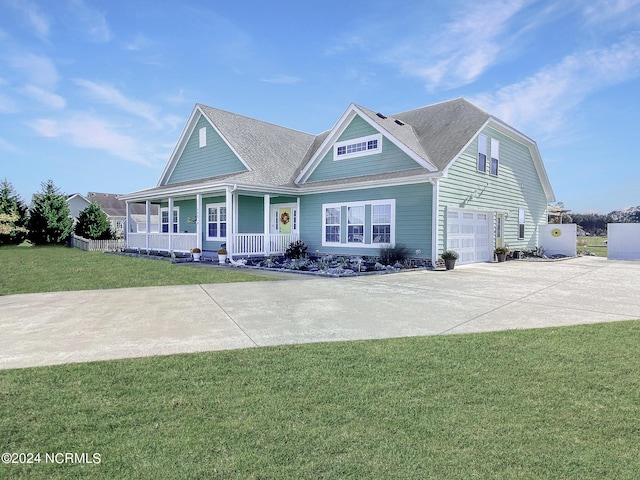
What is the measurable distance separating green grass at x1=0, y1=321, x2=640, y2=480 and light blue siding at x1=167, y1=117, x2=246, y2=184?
15.8m

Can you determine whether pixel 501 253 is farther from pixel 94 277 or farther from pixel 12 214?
pixel 12 214

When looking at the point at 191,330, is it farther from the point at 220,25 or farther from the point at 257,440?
the point at 220,25

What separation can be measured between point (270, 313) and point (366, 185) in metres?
9.93

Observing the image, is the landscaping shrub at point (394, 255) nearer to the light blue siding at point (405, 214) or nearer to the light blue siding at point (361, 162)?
the light blue siding at point (405, 214)

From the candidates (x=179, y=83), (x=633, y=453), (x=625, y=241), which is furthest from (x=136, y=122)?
(x=625, y=241)

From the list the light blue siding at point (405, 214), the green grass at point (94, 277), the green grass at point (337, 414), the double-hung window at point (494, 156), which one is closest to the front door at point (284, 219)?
the light blue siding at point (405, 214)

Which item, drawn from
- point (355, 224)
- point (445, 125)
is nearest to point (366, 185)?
point (355, 224)

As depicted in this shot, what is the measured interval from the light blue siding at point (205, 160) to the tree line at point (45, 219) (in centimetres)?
851

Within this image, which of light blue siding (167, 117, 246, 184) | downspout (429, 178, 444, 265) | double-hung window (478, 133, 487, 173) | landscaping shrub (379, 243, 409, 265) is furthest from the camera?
light blue siding (167, 117, 246, 184)

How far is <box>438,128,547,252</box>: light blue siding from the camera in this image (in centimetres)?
1458

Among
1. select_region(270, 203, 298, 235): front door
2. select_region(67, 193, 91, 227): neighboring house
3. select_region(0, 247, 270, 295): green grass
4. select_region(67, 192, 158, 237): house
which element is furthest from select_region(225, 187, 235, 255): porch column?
select_region(67, 193, 91, 227): neighboring house

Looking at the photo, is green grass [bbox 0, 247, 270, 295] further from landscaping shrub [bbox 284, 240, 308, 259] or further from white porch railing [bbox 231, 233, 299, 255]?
landscaping shrub [bbox 284, 240, 308, 259]

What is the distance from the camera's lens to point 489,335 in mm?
4980

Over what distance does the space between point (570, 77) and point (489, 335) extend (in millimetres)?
15388
